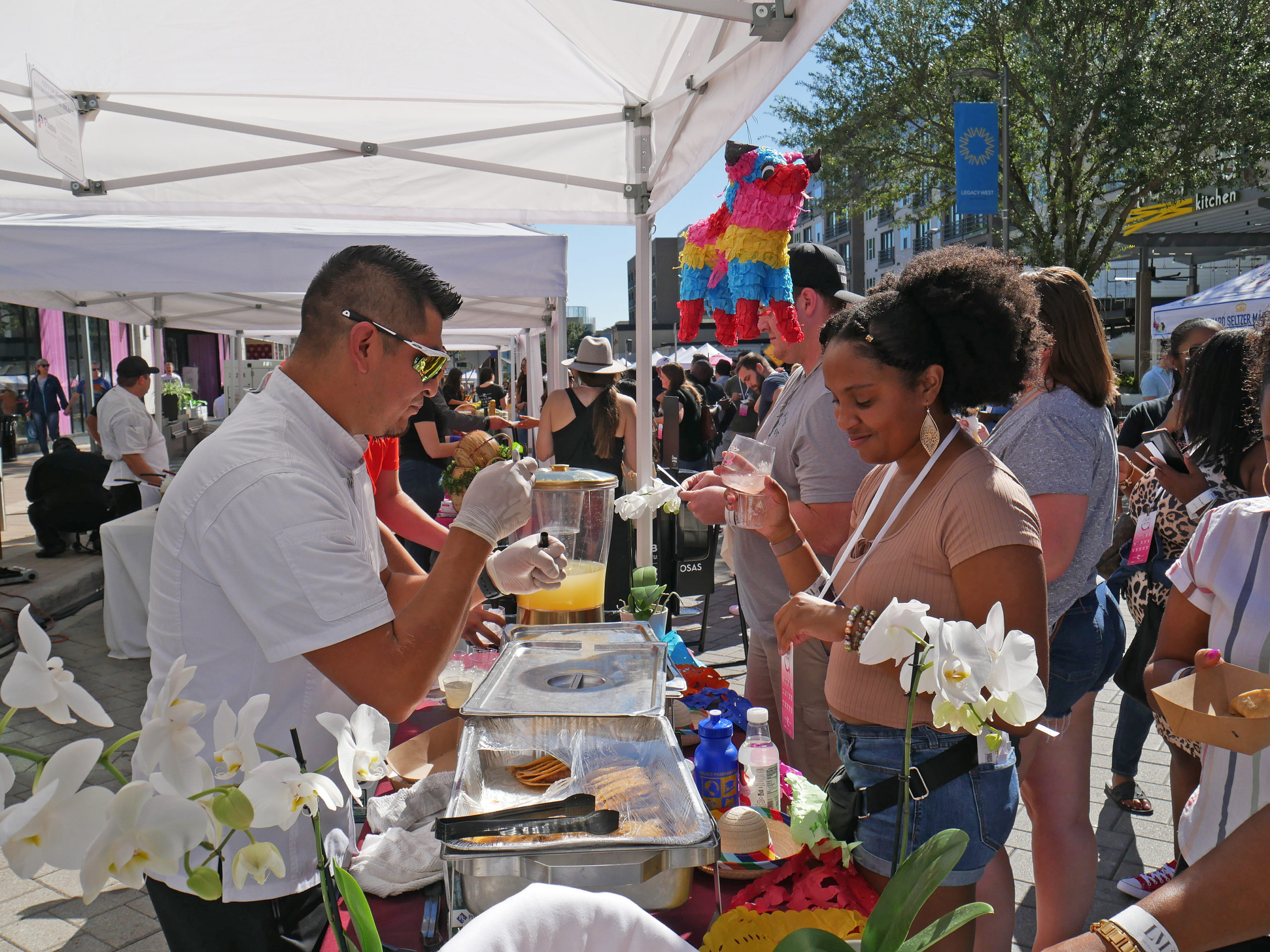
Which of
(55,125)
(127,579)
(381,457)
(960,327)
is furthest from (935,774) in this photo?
(127,579)

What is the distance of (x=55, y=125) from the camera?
2.84 meters

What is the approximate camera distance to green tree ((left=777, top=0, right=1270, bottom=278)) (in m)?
14.6

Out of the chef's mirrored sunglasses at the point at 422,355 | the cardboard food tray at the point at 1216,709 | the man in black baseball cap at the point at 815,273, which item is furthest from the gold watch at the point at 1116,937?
the man in black baseball cap at the point at 815,273

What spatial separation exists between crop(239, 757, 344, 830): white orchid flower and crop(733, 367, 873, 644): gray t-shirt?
1.96 meters

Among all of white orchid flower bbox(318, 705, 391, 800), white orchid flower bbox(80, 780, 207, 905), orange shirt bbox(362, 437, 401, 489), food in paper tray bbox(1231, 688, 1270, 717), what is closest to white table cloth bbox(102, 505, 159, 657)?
orange shirt bbox(362, 437, 401, 489)

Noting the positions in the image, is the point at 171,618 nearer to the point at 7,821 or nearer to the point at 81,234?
the point at 7,821

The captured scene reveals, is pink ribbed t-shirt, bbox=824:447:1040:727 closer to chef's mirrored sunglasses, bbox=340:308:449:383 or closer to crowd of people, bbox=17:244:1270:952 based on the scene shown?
crowd of people, bbox=17:244:1270:952

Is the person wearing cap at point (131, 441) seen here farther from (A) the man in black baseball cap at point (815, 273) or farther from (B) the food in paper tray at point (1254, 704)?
(B) the food in paper tray at point (1254, 704)

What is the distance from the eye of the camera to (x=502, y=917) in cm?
75

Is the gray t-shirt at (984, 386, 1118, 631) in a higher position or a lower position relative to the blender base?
higher

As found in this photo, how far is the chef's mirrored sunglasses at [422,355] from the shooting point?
1.65 metres

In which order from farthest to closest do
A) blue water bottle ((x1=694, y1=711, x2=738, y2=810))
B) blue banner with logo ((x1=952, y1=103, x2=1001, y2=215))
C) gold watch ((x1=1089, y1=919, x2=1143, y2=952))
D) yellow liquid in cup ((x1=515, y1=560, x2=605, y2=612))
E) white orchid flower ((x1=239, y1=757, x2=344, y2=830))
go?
blue banner with logo ((x1=952, y1=103, x2=1001, y2=215)), yellow liquid in cup ((x1=515, y1=560, x2=605, y2=612)), blue water bottle ((x1=694, y1=711, x2=738, y2=810)), gold watch ((x1=1089, y1=919, x2=1143, y2=952)), white orchid flower ((x1=239, y1=757, x2=344, y2=830))

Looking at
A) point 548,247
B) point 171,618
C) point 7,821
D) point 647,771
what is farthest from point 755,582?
point 7,821

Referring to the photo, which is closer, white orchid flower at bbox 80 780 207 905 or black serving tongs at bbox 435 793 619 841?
white orchid flower at bbox 80 780 207 905
